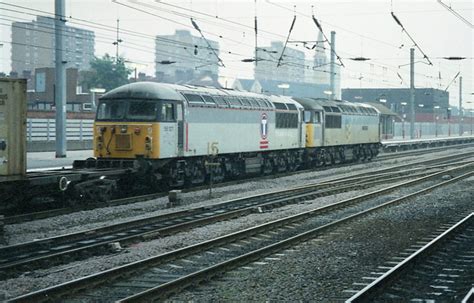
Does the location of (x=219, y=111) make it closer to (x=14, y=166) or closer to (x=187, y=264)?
(x=14, y=166)

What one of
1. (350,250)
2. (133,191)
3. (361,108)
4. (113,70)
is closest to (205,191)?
(133,191)

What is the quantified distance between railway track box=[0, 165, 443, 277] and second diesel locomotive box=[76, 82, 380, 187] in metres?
3.65

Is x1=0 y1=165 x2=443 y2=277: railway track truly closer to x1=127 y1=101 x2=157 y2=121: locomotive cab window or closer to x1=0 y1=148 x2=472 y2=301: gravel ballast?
x1=0 y1=148 x2=472 y2=301: gravel ballast

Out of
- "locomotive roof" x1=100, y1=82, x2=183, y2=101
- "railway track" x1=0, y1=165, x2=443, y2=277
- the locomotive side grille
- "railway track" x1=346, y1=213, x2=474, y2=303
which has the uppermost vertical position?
"locomotive roof" x1=100, y1=82, x2=183, y2=101

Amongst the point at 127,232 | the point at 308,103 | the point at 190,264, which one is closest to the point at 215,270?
the point at 190,264

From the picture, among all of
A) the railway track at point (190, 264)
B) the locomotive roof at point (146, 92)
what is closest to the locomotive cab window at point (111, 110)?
the locomotive roof at point (146, 92)

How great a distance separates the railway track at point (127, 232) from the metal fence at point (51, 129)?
19290 mm

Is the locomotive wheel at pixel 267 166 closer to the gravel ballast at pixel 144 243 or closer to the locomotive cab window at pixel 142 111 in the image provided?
the gravel ballast at pixel 144 243

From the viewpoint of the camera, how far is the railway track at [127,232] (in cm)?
1188

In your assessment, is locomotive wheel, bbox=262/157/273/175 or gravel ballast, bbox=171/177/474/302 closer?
gravel ballast, bbox=171/177/474/302

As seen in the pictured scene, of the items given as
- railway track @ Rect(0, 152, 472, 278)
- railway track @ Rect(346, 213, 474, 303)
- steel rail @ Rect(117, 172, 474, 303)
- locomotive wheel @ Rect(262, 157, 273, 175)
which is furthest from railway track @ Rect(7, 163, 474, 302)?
locomotive wheel @ Rect(262, 157, 273, 175)

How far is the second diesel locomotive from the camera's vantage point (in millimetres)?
22625

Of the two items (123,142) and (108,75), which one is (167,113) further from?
(108,75)

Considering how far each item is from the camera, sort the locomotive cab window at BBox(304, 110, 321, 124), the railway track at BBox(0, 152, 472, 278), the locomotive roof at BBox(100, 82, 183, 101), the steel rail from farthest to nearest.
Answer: the locomotive cab window at BBox(304, 110, 321, 124) < the locomotive roof at BBox(100, 82, 183, 101) < the railway track at BBox(0, 152, 472, 278) < the steel rail
